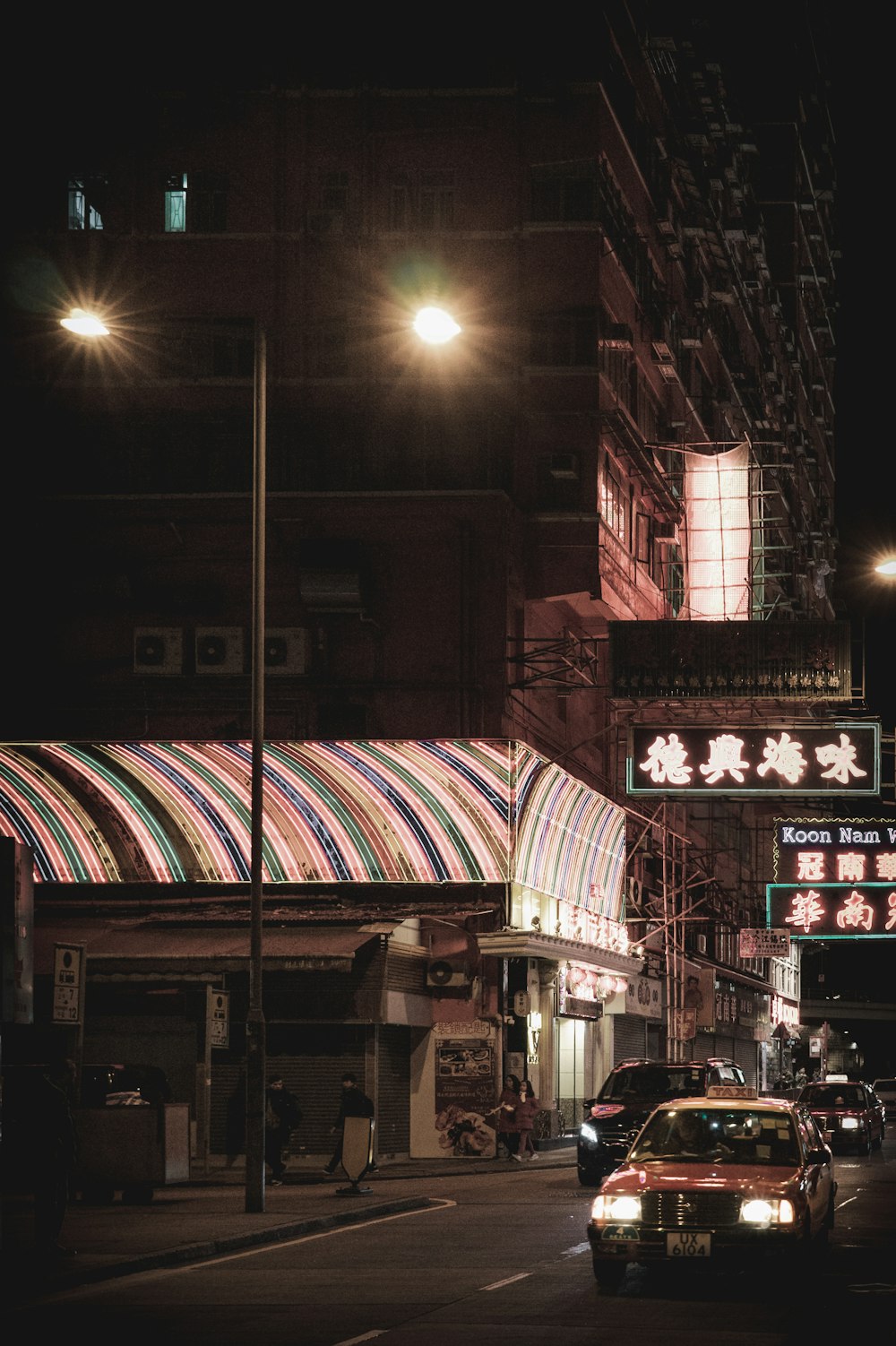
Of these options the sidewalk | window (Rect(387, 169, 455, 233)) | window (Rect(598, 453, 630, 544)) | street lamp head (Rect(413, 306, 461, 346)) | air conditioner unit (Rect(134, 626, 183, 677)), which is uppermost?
window (Rect(387, 169, 455, 233))

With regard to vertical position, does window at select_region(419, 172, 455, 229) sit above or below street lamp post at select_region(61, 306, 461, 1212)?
above

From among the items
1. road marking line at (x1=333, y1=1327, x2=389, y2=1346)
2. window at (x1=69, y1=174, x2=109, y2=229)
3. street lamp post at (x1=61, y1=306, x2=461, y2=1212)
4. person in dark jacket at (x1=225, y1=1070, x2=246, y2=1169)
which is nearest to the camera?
road marking line at (x1=333, y1=1327, x2=389, y2=1346)

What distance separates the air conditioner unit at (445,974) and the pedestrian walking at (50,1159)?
18600 mm

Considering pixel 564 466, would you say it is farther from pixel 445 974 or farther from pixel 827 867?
pixel 827 867

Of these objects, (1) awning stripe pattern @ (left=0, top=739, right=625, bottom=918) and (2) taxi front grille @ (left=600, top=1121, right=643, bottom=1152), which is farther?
(1) awning stripe pattern @ (left=0, top=739, right=625, bottom=918)

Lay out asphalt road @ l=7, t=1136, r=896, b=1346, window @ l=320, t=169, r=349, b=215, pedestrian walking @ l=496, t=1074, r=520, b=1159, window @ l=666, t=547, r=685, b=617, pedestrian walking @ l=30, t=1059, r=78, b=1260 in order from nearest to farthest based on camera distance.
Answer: asphalt road @ l=7, t=1136, r=896, b=1346
pedestrian walking @ l=30, t=1059, r=78, b=1260
pedestrian walking @ l=496, t=1074, r=520, b=1159
window @ l=320, t=169, r=349, b=215
window @ l=666, t=547, r=685, b=617

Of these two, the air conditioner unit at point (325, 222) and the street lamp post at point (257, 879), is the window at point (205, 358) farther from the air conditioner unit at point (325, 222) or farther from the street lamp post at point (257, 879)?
the street lamp post at point (257, 879)

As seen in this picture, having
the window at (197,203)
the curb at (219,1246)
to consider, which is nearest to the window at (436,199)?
the window at (197,203)

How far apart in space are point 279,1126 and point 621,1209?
1599cm

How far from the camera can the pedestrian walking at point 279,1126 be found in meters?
30.0

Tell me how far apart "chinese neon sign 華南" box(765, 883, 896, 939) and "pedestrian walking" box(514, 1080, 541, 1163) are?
12.6 meters

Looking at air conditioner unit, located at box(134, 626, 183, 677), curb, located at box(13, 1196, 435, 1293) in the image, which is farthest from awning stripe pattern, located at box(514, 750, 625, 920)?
curb, located at box(13, 1196, 435, 1293)

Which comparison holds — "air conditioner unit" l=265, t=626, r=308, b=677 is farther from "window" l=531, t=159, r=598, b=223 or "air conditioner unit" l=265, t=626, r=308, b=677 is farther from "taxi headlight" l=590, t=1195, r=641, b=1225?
"taxi headlight" l=590, t=1195, r=641, b=1225

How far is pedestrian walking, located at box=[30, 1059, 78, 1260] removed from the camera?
17.9 m
